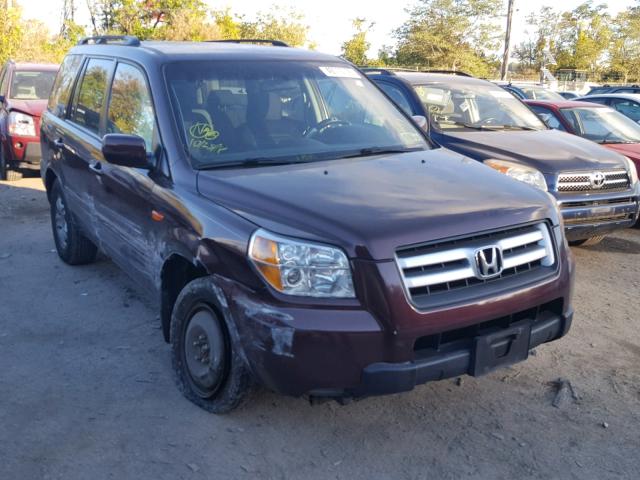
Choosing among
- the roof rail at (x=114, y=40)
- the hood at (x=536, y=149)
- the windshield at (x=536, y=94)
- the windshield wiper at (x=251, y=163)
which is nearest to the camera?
the windshield wiper at (x=251, y=163)

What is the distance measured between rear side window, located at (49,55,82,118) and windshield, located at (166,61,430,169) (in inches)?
79.9

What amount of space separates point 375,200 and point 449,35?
1934 inches

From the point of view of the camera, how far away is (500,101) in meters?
7.80

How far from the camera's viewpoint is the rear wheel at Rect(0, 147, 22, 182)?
10.3 m

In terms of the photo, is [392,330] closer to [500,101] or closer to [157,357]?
[157,357]

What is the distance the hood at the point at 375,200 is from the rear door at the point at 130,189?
60 centimetres

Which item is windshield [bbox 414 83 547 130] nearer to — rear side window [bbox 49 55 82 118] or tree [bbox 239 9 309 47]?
rear side window [bbox 49 55 82 118]

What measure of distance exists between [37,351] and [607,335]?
380 centimetres

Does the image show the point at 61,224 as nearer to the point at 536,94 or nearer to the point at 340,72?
the point at 340,72

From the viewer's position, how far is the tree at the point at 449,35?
4894cm

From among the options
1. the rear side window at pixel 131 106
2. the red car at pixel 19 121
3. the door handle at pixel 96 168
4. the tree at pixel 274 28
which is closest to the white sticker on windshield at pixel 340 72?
the rear side window at pixel 131 106

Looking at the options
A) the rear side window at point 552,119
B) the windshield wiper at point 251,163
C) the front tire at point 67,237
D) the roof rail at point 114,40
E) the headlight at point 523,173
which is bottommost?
the front tire at point 67,237

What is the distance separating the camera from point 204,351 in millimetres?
3549

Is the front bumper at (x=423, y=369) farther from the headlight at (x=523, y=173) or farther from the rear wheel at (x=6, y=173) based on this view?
the rear wheel at (x=6, y=173)
